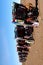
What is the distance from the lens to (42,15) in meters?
1.41

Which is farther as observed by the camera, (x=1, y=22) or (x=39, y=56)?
(x=1, y=22)

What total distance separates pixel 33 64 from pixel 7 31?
1.20 feet

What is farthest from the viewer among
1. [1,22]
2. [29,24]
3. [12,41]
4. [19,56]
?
[1,22]

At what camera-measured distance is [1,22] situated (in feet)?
5.28

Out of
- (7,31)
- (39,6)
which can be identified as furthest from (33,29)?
(7,31)

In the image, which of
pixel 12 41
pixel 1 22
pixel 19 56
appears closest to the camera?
pixel 19 56

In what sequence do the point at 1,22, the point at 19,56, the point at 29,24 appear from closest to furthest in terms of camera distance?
the point at 29,24 → the point at 19,56 → the point at 1,22

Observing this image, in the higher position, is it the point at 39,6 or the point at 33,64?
Answer: the point at 39,6

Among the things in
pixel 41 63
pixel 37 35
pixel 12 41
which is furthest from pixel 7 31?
pixel 41 63

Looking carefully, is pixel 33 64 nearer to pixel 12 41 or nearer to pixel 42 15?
pixel 12 41

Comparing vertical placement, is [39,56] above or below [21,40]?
below

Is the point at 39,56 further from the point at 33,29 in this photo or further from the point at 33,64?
the point at 33,29

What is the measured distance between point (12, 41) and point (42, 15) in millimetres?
331

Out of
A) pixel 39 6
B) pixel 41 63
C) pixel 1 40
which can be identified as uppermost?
pixel 39 6
